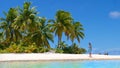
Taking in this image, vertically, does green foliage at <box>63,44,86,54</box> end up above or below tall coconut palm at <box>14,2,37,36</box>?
below

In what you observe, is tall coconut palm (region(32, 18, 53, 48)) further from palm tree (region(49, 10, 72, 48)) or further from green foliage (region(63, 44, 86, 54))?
green foliage (region(63, 44, 86, 54))

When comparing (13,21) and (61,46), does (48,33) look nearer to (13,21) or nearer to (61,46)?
(61,46)

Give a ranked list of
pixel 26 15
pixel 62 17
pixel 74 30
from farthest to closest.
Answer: pixel 74 30
pixel 62 17
pixel 26 15

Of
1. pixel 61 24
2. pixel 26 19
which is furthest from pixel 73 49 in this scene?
pixel 26 19

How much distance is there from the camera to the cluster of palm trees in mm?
42406

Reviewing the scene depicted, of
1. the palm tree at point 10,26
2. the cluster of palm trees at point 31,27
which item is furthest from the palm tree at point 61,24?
the palm tree at point 10,26

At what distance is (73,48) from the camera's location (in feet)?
144

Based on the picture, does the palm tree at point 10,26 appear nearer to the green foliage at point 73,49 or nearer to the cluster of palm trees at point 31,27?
the cluster of palm trees at point 31,27

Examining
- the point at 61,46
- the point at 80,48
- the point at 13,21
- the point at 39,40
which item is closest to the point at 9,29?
the point at 13,21

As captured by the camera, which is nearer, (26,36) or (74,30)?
(26,36)

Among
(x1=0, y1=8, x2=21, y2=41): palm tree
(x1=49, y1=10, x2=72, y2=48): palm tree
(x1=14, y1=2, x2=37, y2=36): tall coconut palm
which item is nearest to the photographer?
(x1=14, y1=2, x2=37, y2=36): tall coconut palm

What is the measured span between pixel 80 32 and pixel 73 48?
6954 millimetres

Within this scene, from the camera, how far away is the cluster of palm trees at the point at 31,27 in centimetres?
4241

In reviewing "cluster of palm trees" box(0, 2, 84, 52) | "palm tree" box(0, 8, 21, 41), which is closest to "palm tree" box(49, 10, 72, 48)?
"cluster of palm trees" box(0, 2, 84, 52)
